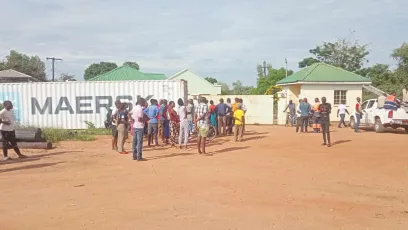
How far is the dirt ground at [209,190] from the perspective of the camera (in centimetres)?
607

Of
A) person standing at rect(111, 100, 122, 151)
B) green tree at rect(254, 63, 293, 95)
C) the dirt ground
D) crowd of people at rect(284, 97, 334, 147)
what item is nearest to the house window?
crowd of people at rect(284, 97, 334, 147)

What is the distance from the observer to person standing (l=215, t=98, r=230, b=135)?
728 inches

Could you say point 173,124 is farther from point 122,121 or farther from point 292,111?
point 292,111

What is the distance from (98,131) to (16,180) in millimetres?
11514

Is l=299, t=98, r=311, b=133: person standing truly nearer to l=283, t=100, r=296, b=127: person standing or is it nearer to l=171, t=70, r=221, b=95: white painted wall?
l=283, t=100, r=296, b=127: person standing

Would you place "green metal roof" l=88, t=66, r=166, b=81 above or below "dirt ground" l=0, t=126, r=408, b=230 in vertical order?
above

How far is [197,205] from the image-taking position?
6898 millimetres

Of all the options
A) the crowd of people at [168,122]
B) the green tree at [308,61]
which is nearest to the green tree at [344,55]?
the green tree at [308,61]

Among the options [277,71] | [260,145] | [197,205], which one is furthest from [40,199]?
[277,71]

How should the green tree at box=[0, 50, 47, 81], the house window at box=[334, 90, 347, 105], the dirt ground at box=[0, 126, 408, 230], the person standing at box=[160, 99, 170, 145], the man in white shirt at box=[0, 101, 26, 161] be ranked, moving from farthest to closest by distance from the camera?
the green tree at box=[0, 50, 47, 81]
the house window at box=[334, 90, 347, 105]
the person standing at box=[160, 99, 170, 145]
the man in white shirt at box=[0, 101, 26, 161]
the dirt ground at box=[0, 126, 408, 230]

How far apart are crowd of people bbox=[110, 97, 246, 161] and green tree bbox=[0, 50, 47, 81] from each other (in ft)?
176

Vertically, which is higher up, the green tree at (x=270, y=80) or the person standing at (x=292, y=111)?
the green tree at (x=270, y=80)

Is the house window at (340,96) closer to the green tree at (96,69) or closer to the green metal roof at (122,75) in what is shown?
the green metal roof at (122,75)

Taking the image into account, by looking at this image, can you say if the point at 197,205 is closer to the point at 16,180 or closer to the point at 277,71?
the point at 16,180
